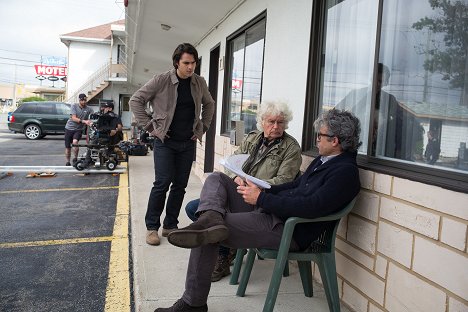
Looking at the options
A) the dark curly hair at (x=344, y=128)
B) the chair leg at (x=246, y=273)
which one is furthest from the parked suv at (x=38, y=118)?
the dark curly hair at (x=344, y=128)

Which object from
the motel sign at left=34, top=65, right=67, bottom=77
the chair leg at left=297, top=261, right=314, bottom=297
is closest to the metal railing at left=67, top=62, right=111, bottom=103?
the chair leg at left=297, top=261, right=314, bottom=297

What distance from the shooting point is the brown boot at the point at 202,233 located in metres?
1.99

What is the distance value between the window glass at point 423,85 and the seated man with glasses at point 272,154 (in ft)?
1.86

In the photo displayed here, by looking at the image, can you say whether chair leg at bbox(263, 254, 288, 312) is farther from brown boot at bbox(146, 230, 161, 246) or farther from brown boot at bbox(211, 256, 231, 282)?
brown boot at bbox(146, 230, 161, 246)

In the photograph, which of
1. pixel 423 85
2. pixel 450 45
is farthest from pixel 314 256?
pixel 450 45

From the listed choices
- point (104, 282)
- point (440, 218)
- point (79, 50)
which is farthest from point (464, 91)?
point (79, 50)

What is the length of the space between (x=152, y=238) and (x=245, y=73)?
2590 mm

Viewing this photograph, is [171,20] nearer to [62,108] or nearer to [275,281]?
[275,281]

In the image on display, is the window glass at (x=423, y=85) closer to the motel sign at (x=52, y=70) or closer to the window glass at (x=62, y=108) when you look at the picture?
the window glass at (x=62, y=108)

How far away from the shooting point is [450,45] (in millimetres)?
1941

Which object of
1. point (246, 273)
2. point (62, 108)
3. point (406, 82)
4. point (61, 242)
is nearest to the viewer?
point (406, 82)

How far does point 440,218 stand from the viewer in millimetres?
1800

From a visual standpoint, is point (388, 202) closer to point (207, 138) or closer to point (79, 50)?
point (207, 138)

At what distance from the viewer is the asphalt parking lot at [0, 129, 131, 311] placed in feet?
8.96
